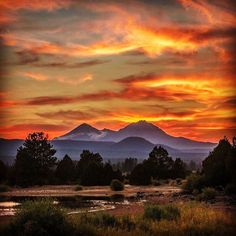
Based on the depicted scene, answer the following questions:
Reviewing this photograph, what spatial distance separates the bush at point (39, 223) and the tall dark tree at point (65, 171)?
59.0ft

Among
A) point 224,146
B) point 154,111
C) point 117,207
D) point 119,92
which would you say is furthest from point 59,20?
point 224,146

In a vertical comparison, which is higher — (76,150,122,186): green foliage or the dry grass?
(76,150,122,186): green foliage

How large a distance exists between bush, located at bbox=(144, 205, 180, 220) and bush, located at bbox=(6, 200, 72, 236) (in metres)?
3.25

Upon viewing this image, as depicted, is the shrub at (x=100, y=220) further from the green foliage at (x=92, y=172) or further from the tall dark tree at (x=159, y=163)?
the tall dark tree at (x=159, y=163)

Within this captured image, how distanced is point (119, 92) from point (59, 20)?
3914mm

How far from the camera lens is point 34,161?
2836 cm

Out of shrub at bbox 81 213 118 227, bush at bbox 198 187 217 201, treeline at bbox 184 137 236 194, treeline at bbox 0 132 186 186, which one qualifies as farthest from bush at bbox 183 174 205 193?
shrub at bbox 81 213 118 227

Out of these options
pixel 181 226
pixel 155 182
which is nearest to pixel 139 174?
pixel 155 182

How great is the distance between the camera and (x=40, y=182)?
3027 centimetres

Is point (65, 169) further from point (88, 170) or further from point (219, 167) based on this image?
point (219, 167)

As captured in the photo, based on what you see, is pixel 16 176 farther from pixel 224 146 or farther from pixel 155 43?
pixel 155 43

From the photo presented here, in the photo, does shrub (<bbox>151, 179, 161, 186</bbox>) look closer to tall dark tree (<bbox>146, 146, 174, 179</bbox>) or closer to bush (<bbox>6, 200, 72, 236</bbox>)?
tall dark tree (<bbox>146, 146, 174, 179</bbox>)

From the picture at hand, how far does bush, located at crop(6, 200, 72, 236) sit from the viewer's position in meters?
12.2

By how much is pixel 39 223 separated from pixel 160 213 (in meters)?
4.35
